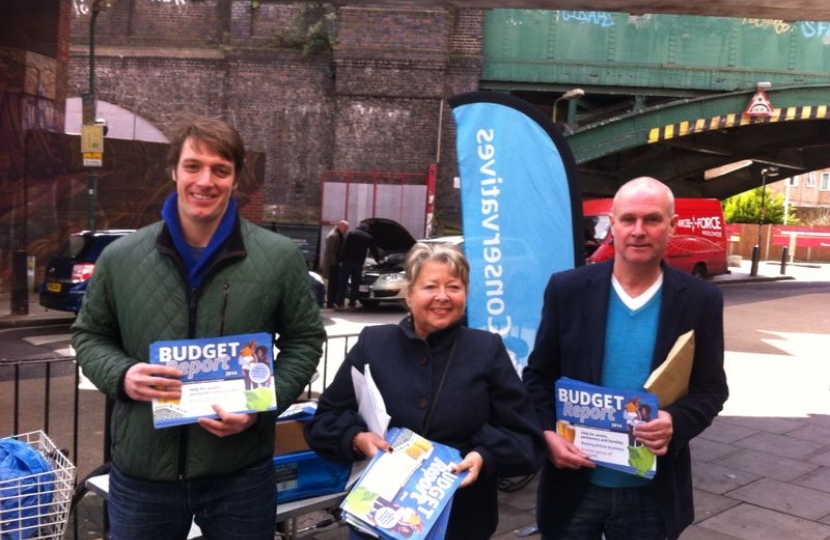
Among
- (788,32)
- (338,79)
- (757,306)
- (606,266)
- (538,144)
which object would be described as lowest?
(757,306)

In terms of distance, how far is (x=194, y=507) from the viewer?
2.71 m

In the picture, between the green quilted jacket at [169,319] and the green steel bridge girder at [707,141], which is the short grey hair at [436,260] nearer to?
the green quilted jacket at [169,319]

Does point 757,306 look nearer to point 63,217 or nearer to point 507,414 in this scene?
point 63,217

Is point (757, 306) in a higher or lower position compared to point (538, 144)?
lower

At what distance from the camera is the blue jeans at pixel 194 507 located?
2668 millimetres

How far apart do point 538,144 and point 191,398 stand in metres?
3.31

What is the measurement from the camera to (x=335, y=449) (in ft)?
9.44

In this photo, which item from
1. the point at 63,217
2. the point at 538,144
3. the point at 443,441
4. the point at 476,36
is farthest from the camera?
the point at 476,36

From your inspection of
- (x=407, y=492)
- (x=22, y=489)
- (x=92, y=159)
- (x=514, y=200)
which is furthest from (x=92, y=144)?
(x=407, y=492)

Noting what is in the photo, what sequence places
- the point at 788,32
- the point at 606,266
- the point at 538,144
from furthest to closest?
the point at 788,32
the point at 538,144
the point at 606,266

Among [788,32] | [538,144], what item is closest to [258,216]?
[788,32]

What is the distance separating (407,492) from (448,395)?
13.3 inches

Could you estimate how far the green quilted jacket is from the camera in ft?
8.67

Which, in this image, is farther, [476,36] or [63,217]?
[476,36]
